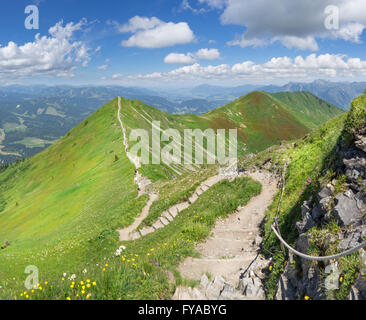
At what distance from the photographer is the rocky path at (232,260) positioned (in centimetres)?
873

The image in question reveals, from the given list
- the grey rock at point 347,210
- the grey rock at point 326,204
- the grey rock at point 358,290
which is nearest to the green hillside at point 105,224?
the grey rock at point 358,290

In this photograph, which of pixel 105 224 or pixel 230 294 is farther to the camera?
pixel 105 224

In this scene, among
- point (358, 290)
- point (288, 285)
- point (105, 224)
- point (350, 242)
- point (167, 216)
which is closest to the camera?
point (358, 290)

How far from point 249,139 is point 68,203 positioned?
153765 millimetres

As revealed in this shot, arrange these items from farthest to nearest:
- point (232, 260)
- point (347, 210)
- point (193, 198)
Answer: point (193, 198) < point (232, 260) < point (347, 210)

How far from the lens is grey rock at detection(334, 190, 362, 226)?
7.03 metres

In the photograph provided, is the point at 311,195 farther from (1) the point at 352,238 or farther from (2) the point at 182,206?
(2) the point at 182,206

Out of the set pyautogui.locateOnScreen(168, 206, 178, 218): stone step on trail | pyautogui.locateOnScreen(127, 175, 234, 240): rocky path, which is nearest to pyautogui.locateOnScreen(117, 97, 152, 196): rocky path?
pyautogui.locateOnScreen(168, 206, 178, 218): stone step on trail

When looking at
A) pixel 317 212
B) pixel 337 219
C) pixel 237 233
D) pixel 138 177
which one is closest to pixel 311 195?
pixel 317 212

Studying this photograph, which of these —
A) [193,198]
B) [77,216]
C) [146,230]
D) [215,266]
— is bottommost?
[77,216]

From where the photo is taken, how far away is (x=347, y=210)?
7305mm

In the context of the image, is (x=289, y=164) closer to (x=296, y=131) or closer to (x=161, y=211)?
(x=161, y=211)

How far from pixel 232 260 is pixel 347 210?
6054mm

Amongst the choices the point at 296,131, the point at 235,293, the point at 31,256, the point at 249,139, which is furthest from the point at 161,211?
the point at 296,131
